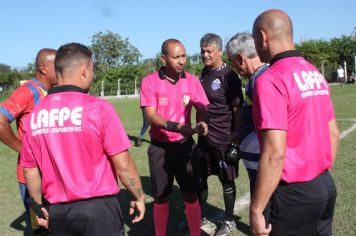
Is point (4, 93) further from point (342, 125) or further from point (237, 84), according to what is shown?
point (237, 84)

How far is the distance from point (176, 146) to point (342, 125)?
29.5 ft

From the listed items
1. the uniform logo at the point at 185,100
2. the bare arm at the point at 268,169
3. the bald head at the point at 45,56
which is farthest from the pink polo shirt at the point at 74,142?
the uniform logo at the point at 185,100

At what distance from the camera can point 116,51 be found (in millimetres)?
70125

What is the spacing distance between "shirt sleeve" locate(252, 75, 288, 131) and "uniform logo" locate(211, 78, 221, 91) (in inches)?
112

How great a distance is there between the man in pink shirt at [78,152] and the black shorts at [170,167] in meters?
1.68

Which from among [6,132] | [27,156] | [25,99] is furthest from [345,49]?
[27,156]

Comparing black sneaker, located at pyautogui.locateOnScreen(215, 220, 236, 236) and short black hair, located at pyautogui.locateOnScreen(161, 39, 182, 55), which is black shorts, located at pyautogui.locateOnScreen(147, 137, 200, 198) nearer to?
black sneaker, located at pyautogui.locateOnScreen(215, 220, 236, 236)

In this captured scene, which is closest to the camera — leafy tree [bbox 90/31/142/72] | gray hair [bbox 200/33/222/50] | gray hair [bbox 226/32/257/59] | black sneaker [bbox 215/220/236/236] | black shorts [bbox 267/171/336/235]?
black shorts [bbox 267/171/336/235]

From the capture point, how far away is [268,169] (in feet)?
8.67

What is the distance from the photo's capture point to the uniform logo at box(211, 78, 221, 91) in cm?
556

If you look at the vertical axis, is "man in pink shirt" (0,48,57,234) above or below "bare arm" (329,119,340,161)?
above

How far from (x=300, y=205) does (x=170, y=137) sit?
230 centimetres

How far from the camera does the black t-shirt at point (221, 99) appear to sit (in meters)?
5.56

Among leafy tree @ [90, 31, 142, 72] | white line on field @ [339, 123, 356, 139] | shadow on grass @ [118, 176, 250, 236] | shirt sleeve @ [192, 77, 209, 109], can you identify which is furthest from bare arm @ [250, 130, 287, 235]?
leafy tree @ [90, 31, 142, 72]
